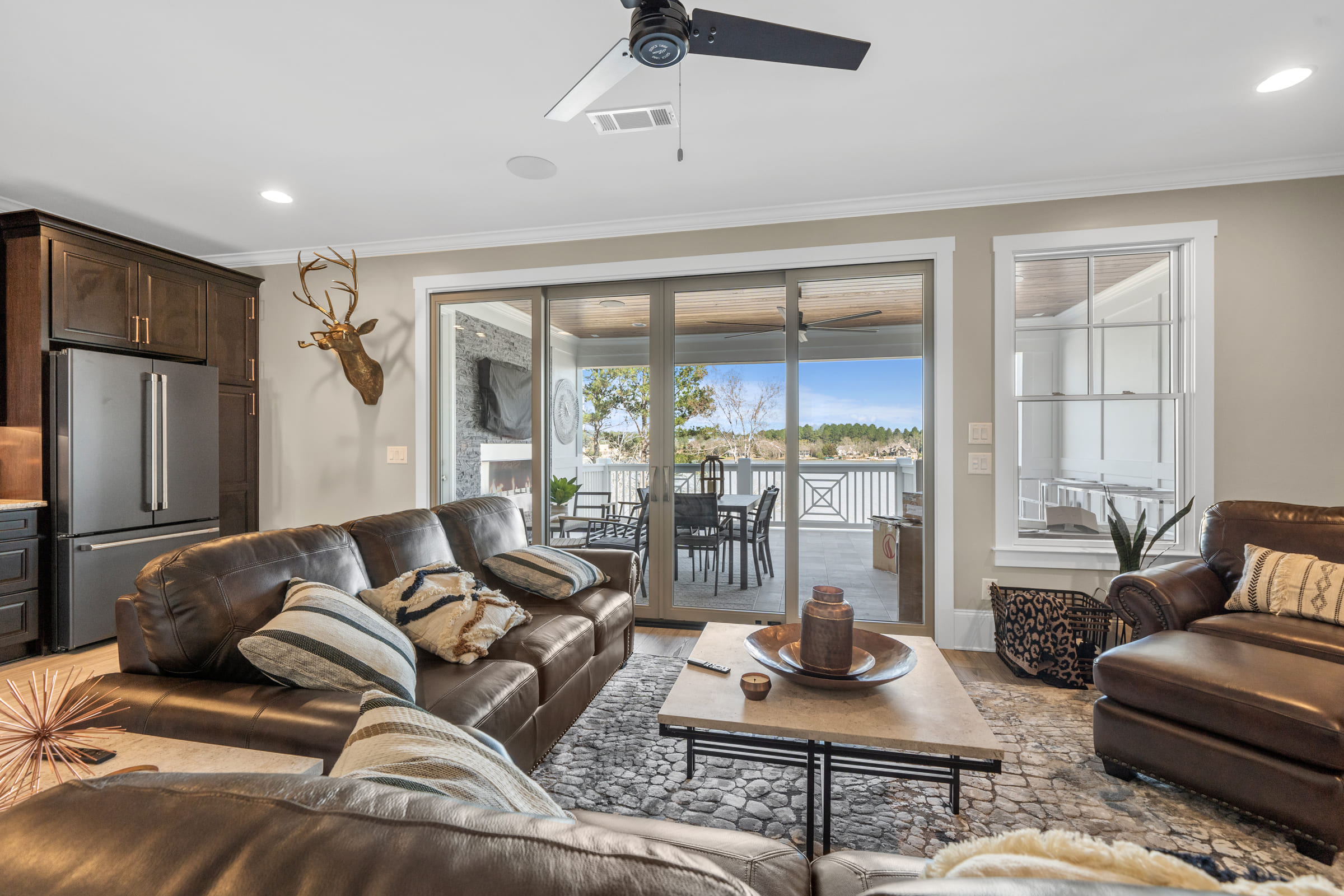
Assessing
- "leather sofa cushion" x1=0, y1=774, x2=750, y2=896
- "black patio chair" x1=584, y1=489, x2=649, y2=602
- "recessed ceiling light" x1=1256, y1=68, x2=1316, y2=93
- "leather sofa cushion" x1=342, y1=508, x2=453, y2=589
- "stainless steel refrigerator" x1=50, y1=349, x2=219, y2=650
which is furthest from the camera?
"black patio chair" x1=584, y1=489, x2=649, y2=602

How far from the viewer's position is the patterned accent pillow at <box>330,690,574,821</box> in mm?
607

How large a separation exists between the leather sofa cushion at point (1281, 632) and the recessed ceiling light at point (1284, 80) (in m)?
2.10

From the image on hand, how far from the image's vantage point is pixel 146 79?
2389 mm

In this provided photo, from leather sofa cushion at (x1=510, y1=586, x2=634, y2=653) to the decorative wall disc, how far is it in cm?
153

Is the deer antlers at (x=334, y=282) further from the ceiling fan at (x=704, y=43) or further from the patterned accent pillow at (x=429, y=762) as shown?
the patterned accent pillow at (x=429, y=762)

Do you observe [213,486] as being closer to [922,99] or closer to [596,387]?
[596,387]

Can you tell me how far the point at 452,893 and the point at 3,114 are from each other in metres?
3.94

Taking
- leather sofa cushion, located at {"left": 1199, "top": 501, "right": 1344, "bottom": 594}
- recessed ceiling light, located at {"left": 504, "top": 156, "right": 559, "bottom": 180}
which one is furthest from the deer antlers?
leather sofa cushion, located at {"left": 1199, "top": 501, "right": 1344, "bottom": 594}

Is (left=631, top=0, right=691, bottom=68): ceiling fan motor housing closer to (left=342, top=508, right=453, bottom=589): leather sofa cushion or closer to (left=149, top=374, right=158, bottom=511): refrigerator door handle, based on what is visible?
(left=342, top=508, right=453, bottom=589): leather sofa cushion

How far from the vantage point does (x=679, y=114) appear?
2674 mm

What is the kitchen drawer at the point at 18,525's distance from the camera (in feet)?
10.4

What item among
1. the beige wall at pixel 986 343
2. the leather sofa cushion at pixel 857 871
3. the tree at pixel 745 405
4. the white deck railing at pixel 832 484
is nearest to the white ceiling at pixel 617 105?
the beige wall at pixel 986 343

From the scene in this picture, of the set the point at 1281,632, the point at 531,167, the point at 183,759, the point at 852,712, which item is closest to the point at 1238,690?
the point at 1281,632

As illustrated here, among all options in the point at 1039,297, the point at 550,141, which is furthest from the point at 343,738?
the point at 1039,297
